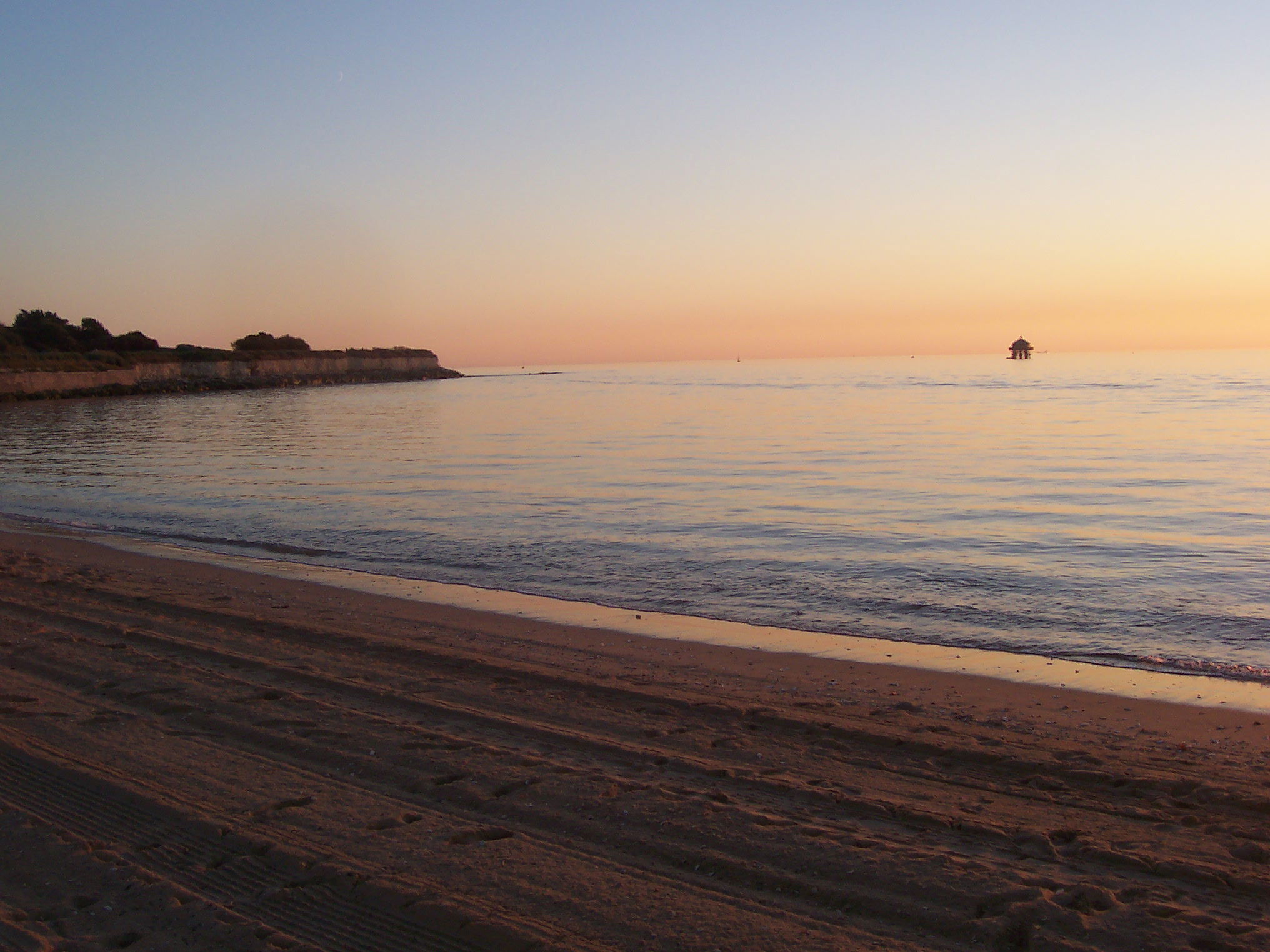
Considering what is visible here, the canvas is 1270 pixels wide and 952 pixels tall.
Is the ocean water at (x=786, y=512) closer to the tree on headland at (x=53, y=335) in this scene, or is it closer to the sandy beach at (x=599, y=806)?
the sandy beach at (x=599, y=806)

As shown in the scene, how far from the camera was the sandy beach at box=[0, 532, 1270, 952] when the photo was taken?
11.2 feet

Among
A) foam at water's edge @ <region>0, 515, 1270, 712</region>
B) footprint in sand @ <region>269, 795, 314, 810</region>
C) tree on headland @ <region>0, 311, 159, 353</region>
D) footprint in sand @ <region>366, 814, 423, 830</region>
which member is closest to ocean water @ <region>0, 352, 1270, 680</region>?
foam at water's edge @ <region>0, 515, 1270, 712</region>

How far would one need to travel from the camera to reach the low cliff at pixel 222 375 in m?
71.2

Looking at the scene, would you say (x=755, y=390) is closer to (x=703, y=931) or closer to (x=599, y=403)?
(x=599, y=403)

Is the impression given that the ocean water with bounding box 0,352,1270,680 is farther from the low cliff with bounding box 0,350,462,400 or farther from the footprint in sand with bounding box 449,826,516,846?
the low cliff with bounding box 0,350,462,400

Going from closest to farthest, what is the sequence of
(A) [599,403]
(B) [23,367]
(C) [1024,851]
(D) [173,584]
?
1. (C) [1024,851]
2. (D) [173,584]
3. (A) [599,403]
4. (B) [23,367]

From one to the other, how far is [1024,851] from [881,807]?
0.70 m

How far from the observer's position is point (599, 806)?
441 cm

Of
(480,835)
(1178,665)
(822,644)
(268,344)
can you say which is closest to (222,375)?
(268,344)

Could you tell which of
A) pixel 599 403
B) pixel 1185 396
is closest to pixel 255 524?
pixel 599 403

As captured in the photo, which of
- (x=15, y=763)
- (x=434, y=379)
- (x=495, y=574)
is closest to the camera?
(x=15, y=763)

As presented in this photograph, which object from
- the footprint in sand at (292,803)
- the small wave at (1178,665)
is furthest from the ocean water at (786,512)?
the footprint in sand at (292,803)

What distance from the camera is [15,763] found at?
15.7 feet

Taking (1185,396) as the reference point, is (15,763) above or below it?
below
